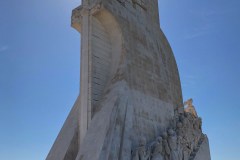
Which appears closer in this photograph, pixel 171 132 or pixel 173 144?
pixel 173 144

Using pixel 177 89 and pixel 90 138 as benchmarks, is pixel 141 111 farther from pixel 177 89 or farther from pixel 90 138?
pixel 177 89

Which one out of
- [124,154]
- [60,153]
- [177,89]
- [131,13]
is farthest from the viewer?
[177,89]

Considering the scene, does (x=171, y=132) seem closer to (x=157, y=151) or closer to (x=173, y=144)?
(x=173, y=144)

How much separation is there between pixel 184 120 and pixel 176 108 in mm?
544

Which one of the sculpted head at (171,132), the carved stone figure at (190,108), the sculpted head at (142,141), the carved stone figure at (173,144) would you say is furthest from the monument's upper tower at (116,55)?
the carved stone figure at (190,108)

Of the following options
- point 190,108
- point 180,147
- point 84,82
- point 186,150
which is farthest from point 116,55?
point 190,108

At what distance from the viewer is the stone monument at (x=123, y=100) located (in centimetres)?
675

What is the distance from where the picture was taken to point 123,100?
7227 millimetres

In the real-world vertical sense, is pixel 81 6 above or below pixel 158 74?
above

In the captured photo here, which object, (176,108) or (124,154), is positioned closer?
(124,154)

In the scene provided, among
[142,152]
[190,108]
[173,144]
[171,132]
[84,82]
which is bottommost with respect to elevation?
[142,152]

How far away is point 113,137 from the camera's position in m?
6.46

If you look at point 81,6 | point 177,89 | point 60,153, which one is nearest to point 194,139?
point 177,89

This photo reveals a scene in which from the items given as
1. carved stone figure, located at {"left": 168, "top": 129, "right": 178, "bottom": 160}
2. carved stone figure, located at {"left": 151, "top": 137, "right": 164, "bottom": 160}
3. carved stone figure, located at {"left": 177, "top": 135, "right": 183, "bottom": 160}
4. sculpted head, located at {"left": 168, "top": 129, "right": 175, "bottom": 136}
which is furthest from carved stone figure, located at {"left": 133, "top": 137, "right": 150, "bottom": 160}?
carved stone figure, located at {"left": 177, "top": 135, "right": 183, "bottom": 160}
